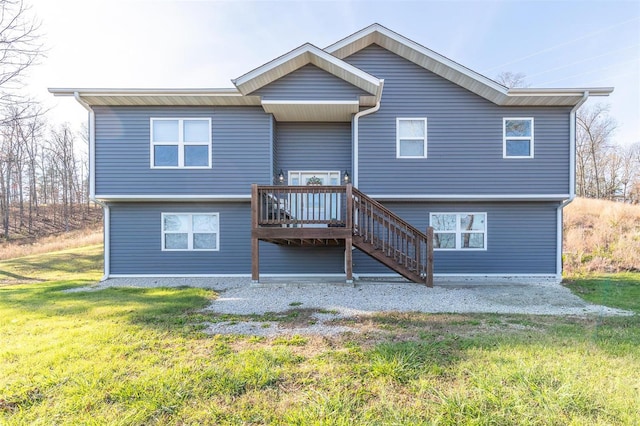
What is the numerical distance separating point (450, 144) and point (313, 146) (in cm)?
440

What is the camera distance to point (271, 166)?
30.2ft

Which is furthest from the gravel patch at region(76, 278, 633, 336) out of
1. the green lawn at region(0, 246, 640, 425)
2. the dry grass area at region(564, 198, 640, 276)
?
the dry grass area at region(564, 198, 640, 276)

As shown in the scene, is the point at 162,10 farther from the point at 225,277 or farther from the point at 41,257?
the point at 41,257

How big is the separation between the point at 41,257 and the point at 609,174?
4096cm

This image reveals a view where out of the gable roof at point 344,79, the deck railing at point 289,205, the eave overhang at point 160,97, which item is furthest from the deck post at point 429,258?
the eave overhang at point 160,97

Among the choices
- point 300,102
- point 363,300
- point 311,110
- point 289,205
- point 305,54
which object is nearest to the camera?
point 363,300

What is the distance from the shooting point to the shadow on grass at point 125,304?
17.0 ft

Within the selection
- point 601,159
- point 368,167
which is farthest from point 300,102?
point 601,159

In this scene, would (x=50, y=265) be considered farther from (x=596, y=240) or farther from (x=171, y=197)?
(x=596, y=240)

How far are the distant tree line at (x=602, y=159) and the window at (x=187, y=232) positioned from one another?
28501mm

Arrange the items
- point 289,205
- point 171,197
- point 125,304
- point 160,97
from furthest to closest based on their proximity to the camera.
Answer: point 171,197 < point 160,97 < point 289,205 < point 125,304

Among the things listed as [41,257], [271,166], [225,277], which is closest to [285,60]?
[271,166]

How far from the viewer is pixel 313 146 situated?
10.0 m

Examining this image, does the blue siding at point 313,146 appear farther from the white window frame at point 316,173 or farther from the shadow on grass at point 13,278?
the shadow on grass at point 13,278
